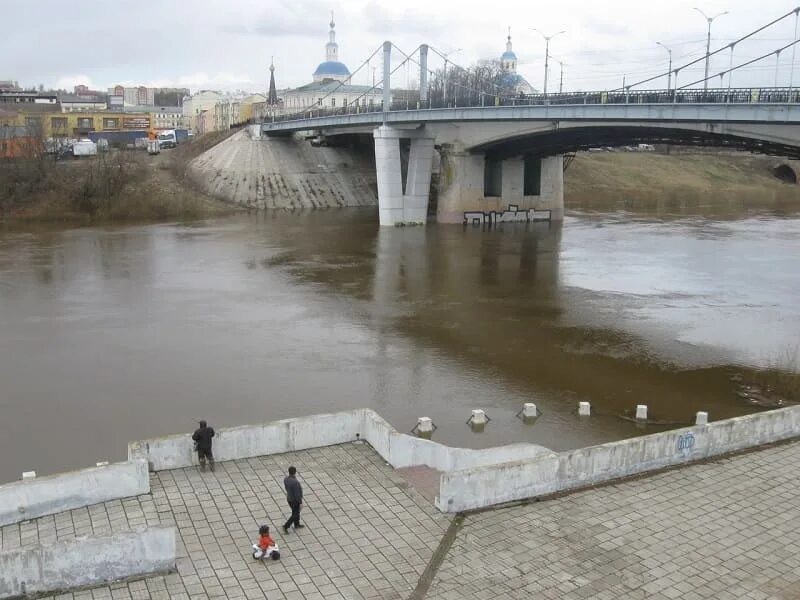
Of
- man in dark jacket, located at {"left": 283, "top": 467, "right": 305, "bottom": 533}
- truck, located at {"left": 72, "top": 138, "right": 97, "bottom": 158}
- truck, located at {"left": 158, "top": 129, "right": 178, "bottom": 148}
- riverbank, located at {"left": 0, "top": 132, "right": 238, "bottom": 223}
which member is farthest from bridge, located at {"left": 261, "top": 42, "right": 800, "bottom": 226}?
man in dark jacket, located at {"left": 283, "top": 467, "right": 305, "bottom": 533}

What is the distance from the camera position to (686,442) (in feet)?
39.7

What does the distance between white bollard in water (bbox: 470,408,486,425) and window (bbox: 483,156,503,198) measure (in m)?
41.2

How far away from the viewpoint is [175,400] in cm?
1822

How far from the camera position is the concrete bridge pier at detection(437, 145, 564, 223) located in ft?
179

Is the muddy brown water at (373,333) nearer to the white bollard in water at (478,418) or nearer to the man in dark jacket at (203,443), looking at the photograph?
the white bollard in water at (478,418)

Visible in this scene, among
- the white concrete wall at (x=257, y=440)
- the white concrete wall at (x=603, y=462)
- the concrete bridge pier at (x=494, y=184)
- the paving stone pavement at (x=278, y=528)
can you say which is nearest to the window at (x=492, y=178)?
the concrete bridge pier at (x=494, y=184)

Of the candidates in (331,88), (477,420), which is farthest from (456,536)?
(331,88)

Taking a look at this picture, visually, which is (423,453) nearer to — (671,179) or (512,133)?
(512,133)

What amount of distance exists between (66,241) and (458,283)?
77.9 ft

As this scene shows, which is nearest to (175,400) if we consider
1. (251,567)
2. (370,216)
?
(251,567)

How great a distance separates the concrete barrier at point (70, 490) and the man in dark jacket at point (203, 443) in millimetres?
855

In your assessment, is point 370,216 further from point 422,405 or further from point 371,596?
point 371,596

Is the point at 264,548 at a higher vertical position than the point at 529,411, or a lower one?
higher

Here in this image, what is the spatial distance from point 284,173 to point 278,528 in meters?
61.1
